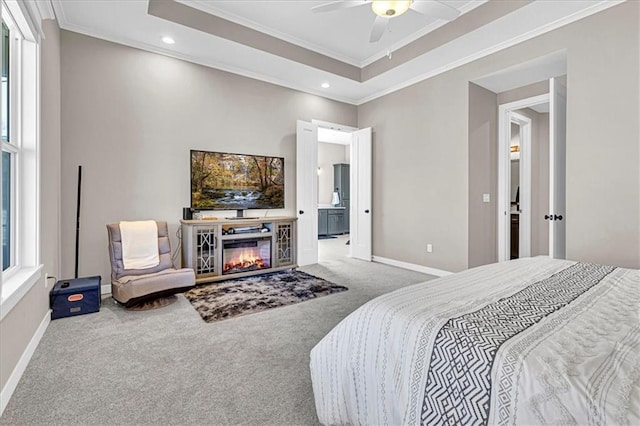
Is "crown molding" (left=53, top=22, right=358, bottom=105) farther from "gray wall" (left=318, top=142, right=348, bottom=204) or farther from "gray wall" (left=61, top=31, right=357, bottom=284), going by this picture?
"gray wall" (left=318, top=142, right=348, bottom=204)

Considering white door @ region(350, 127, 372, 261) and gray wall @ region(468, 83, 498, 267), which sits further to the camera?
white door @ region(350, 127, 372, 261)

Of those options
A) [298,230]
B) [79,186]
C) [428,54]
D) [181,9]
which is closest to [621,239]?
[428,54]

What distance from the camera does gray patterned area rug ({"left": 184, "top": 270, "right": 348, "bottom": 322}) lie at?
3.06m

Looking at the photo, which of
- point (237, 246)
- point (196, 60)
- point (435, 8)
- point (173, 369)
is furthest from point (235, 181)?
point (435, 8)

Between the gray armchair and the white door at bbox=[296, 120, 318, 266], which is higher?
Result: the white door at bbox=[296, 120, 318, 266]

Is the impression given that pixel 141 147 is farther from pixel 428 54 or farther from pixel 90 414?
pixel 428 54

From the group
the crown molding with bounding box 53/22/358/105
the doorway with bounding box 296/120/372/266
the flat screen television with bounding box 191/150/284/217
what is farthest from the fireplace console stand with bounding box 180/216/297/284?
the crown molding with bounding box 53/22/358/105

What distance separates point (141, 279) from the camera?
9.93 feet

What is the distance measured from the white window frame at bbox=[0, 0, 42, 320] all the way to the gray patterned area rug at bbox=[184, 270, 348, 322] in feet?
4.54

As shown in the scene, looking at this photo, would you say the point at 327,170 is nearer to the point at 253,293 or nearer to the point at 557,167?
the point at 253,293

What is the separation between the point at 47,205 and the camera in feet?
8.96

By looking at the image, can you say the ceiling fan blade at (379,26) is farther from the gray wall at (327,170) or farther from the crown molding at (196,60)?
the gray wall at (327,170)

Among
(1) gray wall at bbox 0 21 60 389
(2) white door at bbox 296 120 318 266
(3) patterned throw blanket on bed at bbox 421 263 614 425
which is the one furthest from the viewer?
(2) white door at bbox 296 120 318 266

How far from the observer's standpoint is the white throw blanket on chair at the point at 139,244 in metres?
3.35
